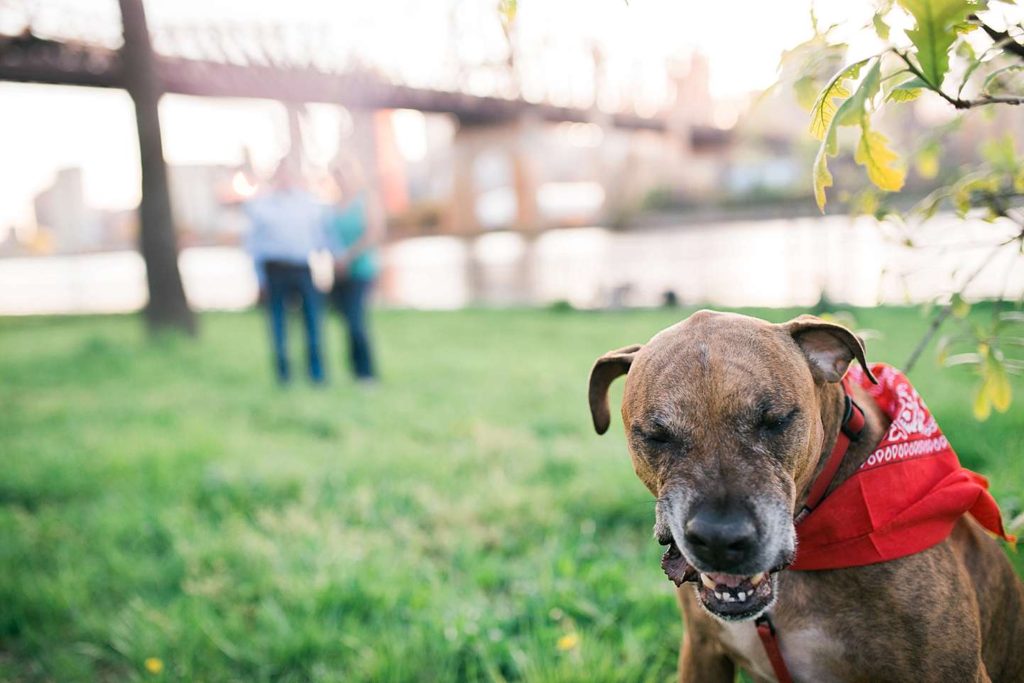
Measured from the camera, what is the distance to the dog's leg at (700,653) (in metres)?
2.12

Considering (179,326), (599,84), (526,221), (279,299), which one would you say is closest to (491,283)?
(526,221)

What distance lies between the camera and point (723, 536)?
1.61 meters

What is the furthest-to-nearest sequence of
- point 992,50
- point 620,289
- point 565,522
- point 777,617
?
point 620,289
point 565,522
point 777,617
point 992,50

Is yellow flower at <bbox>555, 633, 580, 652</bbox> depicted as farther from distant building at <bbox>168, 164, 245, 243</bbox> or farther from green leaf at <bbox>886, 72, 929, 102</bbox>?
distant building at <bbox>168, 164, 245, 243</bbox>

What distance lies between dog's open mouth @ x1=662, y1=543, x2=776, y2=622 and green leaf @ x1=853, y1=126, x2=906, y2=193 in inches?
34.4

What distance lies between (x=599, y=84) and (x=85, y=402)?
69.4ft

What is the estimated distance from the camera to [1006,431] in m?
3.95


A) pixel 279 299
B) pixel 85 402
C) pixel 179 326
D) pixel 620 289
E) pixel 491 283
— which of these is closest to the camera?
pixel 85 402

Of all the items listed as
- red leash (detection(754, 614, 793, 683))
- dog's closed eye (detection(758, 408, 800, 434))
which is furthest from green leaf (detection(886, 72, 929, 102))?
red leash (detection(754, 614, 793, 683))

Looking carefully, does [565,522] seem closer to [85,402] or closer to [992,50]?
[992,50]

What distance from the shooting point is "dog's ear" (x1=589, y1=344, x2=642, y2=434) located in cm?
217

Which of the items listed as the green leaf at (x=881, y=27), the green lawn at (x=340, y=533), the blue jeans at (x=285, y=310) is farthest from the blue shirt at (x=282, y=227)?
the green leaf at (x=881, y=27)

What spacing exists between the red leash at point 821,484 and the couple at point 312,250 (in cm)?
630

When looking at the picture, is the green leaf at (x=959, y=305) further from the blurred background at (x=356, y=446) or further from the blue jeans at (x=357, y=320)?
the blue jeans at (x=357, y=320)
